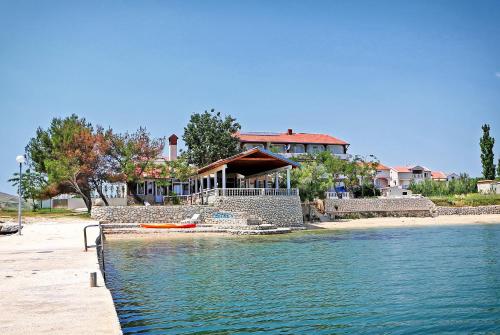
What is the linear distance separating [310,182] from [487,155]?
32.7m

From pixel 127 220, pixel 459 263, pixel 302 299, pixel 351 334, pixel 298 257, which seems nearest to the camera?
pixel 351 334

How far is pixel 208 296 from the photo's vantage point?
10867 millimetres

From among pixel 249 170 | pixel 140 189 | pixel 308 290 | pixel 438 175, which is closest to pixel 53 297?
pixel 308 290

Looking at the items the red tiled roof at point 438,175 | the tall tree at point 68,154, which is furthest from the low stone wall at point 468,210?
the red tiled roof at point 438,175

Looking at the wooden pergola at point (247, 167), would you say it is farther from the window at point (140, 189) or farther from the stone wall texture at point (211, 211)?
the window at point (140, 189)

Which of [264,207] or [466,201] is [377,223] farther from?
[466,201]

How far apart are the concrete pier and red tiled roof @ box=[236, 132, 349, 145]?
48591 mm

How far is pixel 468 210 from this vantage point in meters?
49.0

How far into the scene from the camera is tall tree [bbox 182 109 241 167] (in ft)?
167

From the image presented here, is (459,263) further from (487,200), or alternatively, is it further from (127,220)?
(487,200)

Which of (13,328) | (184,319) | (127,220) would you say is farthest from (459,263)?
(127,220)

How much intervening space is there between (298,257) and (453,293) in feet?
25.2

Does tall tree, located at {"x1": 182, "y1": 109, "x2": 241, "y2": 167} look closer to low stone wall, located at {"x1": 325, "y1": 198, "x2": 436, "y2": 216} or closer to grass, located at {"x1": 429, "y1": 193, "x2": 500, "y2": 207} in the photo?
low stone wall, located at {"x1": 325, "y1": 198, "x2": 436, "y2": 216}

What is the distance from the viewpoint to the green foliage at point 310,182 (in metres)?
44.7
